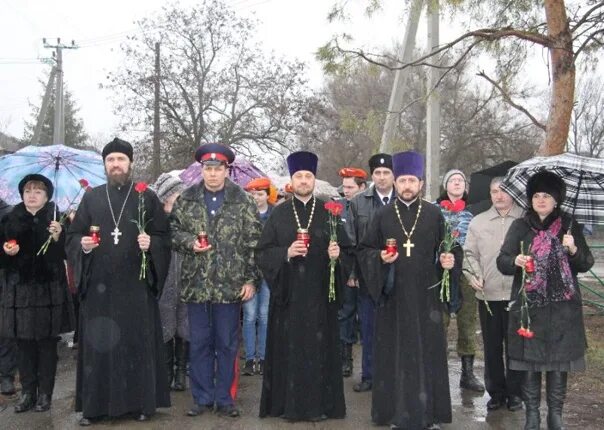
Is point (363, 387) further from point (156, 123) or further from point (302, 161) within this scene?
point (156, 123)

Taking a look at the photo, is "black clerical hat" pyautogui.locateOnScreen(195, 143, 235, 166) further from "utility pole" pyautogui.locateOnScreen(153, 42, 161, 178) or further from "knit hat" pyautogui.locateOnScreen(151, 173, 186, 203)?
"utility pole" pyautogui.locateOnScreen(153, 42, 161, 178)

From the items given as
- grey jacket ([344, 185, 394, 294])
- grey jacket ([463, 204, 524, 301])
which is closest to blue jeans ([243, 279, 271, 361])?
grey jacket ([344, 185, 394, 294])

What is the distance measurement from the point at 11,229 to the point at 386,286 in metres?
3.26

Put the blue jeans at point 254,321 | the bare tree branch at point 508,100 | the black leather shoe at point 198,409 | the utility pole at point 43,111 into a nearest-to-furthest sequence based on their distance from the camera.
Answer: the black leather shoe at point 198,409 < the blue jeans at point 254,321 < the bare tree branch at point 508,100 < the utility pole at point 43,111

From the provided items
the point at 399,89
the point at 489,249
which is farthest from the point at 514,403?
the point at 399,89

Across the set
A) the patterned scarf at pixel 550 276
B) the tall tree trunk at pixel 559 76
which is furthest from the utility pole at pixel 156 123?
the patterned scarf at pixel 550 276

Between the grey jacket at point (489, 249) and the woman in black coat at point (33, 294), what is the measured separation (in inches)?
140

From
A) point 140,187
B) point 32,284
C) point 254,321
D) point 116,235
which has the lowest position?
point 254,321

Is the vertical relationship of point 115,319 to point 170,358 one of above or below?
above

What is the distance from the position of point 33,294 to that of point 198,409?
1732 mm

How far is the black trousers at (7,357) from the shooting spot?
688cm

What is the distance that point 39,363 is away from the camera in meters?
6.16

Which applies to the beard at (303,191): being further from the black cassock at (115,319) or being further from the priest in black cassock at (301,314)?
the black cassock at (115,319)

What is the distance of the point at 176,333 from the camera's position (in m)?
6.91
